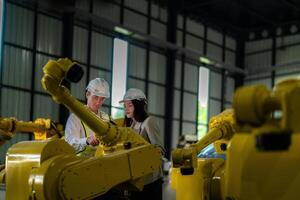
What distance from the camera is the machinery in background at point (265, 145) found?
2.60 metres

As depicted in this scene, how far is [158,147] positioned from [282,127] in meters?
2.35

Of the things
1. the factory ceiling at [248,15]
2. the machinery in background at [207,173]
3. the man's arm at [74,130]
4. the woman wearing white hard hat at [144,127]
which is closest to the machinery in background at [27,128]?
the man's arm at [74,130]

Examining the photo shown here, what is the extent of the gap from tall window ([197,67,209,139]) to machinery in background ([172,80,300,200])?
65.9 feet

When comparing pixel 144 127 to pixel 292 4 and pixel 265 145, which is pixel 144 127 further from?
pixel 292 4

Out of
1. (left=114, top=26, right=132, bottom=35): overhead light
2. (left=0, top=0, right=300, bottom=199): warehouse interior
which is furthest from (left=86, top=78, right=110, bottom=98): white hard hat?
(left=114, top=26, right=132, bottom=35): overhead light

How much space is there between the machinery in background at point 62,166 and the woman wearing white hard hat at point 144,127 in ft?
1.75

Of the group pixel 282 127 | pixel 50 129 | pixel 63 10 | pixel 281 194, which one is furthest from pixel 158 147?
pixel 63 10

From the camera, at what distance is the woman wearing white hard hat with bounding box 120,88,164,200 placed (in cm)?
504

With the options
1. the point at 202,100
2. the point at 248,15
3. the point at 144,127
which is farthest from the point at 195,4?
the point at 144,127

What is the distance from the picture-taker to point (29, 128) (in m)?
7.32

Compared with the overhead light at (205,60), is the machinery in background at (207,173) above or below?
below

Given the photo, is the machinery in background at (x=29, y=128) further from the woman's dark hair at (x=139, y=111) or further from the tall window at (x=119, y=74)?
the tall window at (x=119, y=74)

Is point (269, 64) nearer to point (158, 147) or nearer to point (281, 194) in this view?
point (158, 147)

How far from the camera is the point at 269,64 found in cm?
2531
